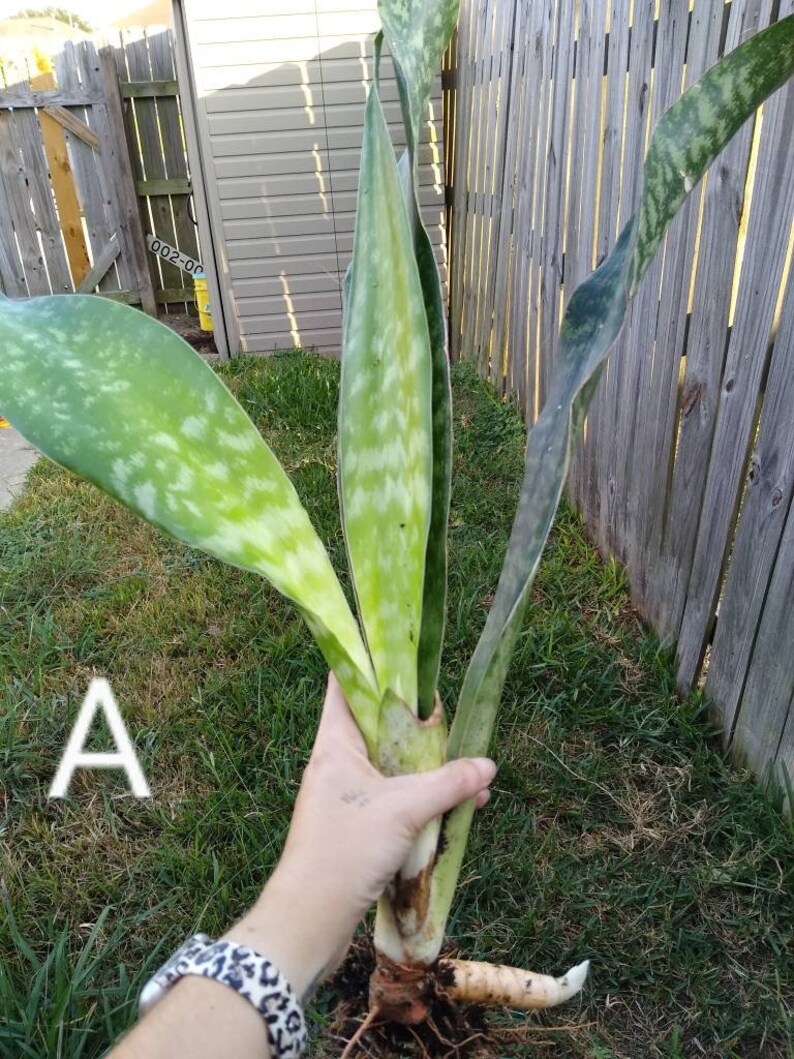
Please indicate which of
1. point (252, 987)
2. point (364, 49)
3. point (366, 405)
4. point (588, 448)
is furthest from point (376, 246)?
point (364, 49)

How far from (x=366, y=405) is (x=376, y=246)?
0.52 ft

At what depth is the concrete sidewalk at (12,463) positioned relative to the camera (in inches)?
138

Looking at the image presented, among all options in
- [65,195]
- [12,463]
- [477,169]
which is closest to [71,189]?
[65,195]

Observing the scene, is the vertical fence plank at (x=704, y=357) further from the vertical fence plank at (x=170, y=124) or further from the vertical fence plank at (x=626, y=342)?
the vertical fence plank at (x=170, y=124)

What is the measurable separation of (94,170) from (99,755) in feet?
16.9

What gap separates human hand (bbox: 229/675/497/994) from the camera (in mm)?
797

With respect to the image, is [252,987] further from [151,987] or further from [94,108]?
[94,108]

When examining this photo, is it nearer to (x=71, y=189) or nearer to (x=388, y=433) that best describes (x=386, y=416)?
(x=388, y=433)

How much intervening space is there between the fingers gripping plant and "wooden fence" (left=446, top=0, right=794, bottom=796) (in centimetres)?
87

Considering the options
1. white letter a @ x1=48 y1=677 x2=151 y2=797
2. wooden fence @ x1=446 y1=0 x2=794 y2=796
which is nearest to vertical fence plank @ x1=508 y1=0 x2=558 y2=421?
wooden fence @ x1=446 y1=0 x2=794 y2=796

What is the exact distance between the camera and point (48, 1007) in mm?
1317

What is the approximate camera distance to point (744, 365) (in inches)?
61.9

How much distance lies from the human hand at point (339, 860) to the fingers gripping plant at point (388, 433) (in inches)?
1.7

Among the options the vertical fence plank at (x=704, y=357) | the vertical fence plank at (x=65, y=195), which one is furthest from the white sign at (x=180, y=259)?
the vertical fence plank at (x=704, y=357)
